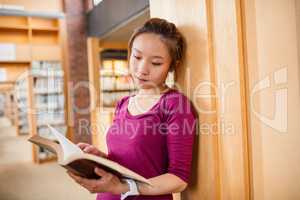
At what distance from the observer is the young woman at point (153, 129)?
2.59ft

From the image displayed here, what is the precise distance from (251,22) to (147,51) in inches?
14.2

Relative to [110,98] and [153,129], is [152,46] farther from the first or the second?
[110,98]

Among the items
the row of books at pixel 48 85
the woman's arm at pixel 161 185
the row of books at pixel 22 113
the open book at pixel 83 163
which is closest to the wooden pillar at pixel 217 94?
the woman's arm at pixel 161 185

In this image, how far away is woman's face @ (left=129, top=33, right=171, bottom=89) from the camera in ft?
2.99

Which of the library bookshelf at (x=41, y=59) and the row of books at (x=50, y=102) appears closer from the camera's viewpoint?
the library bookshelf at (x=41, y=59)

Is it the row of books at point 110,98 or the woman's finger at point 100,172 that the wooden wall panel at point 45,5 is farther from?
the woman's finger at point 100,172

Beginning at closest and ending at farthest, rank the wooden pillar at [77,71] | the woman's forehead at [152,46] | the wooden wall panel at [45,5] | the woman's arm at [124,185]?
the woman's arm at [124,185]
the woman's forehead at [152,46]
the wooden pillar at [77,71]
the wooden wall panel at [45,5]

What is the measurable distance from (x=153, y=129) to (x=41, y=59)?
5177 millimetres

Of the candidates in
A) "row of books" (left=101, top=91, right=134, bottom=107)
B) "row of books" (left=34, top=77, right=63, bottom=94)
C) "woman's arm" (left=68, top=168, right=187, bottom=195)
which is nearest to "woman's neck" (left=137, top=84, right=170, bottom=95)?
"woman's arm" (left=68, top=168, right=187, bottom=195)

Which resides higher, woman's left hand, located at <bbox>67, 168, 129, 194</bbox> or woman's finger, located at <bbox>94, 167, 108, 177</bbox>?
woman's finger, located at <bbox>94, 167, 108, 177</bbox>

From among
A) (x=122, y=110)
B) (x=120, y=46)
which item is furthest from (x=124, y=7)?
(x=122, y=110)

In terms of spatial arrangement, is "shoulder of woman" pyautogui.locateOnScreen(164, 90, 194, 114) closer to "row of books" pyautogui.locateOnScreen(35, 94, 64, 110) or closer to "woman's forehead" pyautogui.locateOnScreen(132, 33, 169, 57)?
"woman's forehead" pyautogui.locateOnScreen(132, 33, 169, 57)

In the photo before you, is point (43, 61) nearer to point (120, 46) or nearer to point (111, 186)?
point (120, 46)

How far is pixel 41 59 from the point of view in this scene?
5.38m
